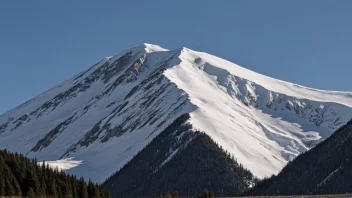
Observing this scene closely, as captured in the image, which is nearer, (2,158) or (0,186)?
(0,186)

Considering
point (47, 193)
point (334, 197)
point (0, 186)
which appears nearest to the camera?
point (334, 197)

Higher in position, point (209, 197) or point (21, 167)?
point (21, 167)

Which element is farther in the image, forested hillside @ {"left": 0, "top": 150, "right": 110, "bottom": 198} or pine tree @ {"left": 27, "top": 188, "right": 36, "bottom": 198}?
forested hillside @ {"left": 0, "top": 150, "right": 110, "bottom": 198}

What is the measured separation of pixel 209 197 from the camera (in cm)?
19325

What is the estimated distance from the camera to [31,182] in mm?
183125

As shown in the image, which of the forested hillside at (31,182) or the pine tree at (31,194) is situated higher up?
the forested hillside at (31,182)

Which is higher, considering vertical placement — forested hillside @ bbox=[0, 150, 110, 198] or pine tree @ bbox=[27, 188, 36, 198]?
forested hillside @ bbox=[0, 150, 110, 198]

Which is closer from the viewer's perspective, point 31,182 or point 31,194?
point 31,194

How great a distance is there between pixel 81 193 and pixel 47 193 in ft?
49.9

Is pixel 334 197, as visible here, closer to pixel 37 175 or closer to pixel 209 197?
pixel 209 197

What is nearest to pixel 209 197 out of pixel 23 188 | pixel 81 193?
pixel 81 193

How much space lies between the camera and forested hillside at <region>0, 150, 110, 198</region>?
17515 centimetres

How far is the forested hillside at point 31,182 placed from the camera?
575 ft

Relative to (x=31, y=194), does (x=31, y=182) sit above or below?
above
